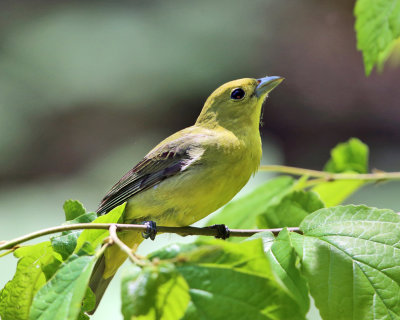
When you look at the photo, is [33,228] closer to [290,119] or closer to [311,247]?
[311,247]

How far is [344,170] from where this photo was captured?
3002 mm

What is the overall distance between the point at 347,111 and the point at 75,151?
4.62 meters

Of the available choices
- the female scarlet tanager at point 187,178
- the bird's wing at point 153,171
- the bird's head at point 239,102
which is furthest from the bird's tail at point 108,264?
the bird's head at point 239,102

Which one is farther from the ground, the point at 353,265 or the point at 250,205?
the point at 353,265

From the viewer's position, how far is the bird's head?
323 centimetres

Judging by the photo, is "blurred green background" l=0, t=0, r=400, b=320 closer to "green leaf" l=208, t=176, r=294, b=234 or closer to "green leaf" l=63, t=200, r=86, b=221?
"green leaf" l=208, t=176, r=294, b=234

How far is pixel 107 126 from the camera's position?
966 cm

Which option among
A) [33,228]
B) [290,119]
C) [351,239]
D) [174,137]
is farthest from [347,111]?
[351,239]

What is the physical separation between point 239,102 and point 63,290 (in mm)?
2107

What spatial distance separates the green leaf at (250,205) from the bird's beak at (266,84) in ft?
2.28

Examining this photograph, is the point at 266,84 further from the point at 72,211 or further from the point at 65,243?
the point at 65,243

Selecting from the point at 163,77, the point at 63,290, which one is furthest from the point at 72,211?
the point at 163,77

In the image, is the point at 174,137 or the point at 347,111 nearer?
the point at 174,137

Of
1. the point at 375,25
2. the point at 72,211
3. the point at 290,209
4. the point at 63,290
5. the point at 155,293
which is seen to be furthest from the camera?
the point at 375,25
